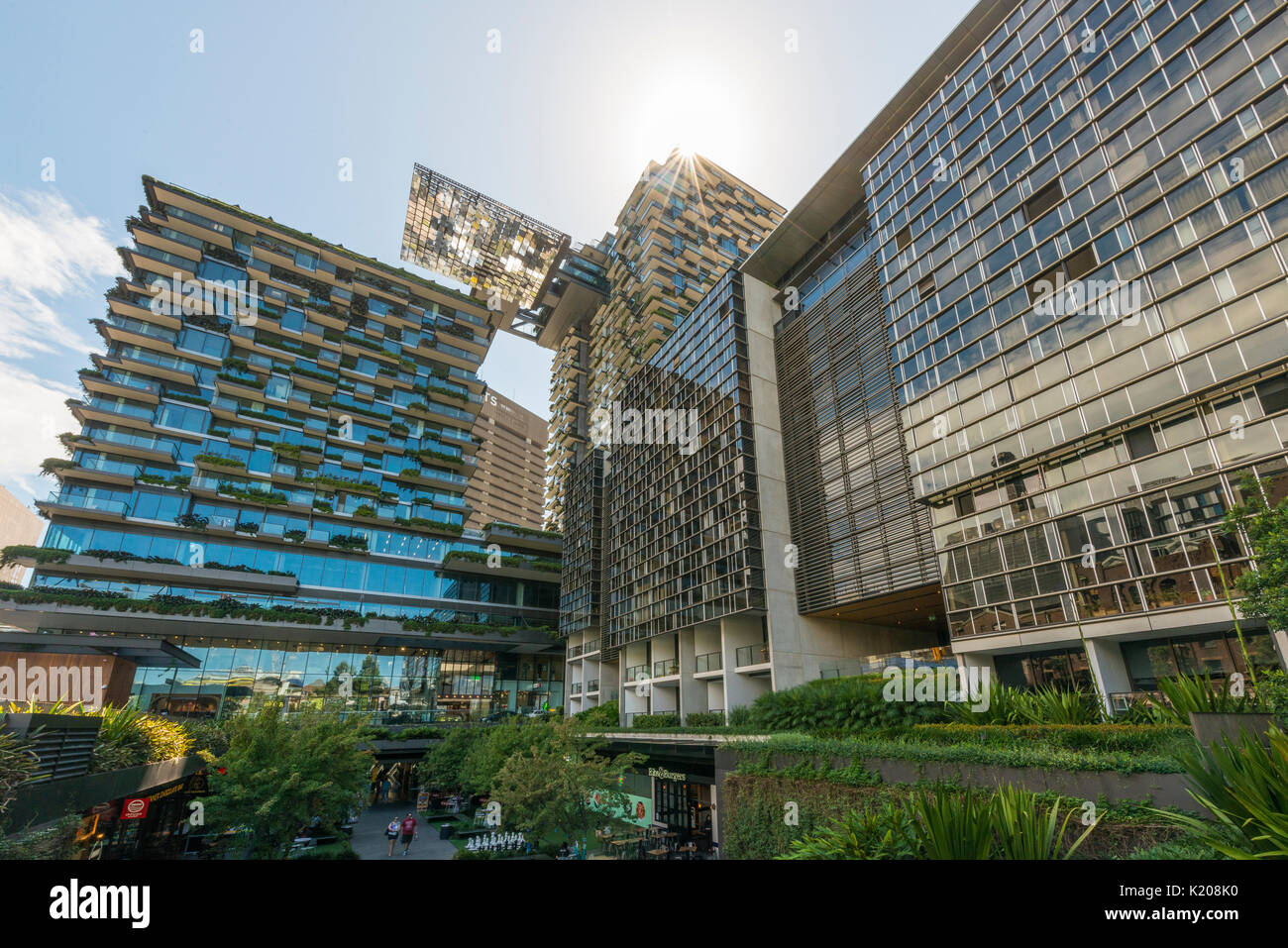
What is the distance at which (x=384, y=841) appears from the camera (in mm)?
29984

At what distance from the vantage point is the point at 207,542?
51750mm

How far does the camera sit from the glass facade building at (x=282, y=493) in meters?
48.3

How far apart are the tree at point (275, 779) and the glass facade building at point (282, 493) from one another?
106ft

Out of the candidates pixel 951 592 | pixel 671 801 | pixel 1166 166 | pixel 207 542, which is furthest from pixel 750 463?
pixel 207 542

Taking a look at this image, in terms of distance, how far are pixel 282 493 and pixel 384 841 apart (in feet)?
116

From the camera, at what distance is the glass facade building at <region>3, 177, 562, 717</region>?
48281 mm

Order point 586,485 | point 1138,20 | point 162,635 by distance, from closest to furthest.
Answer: point 1138,20
point 162,635
point 586,485

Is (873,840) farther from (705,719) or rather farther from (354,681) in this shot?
(354,681)

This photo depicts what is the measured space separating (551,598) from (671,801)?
33.7m

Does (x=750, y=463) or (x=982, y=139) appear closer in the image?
(x=982, y=139)

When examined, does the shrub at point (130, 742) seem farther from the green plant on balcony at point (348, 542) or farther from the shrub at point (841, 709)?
the green plant on balcony at point (348, 542)

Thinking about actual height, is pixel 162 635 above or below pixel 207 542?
below

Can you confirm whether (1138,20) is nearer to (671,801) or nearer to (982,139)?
(982,139)
